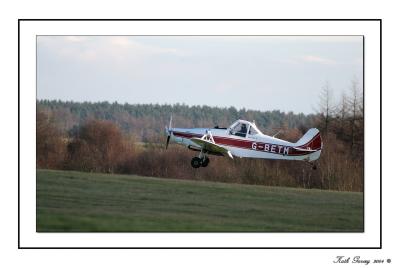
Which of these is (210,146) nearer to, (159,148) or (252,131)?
(252,131)

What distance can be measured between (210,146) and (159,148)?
13559mm

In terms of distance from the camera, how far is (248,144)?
31000mm

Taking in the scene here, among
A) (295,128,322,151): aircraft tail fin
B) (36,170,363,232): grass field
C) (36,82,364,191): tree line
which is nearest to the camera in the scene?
(36,170,363,232): grass field

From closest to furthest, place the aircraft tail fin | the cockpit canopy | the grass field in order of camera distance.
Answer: the grass field → the aircraft tail fin → the cockpit canopy

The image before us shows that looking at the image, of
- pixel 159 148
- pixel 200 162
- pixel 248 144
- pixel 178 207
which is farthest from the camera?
pixel 159 148

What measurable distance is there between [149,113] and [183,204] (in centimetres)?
2776

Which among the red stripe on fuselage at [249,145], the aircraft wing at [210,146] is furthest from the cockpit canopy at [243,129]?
the aircraft wing at [210,146]

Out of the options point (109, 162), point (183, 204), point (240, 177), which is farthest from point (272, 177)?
point (183, 204)

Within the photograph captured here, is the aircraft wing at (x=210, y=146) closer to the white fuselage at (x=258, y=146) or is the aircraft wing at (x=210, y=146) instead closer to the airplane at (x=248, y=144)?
the airplane at (x=248, y=144)

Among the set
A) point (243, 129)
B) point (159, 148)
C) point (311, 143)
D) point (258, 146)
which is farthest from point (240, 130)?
point (159, 148)

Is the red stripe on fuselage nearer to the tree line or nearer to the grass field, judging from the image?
the grass field

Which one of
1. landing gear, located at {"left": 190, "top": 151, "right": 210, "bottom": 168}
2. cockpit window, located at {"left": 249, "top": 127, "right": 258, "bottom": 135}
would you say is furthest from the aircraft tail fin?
landing gear, located at {"left": 190, "top": 151, "right": 210, "bottom": 168}

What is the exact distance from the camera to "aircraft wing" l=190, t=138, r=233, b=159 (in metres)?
30.7
